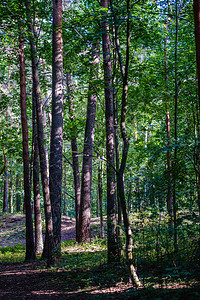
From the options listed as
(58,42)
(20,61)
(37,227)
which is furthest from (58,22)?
(37,227)

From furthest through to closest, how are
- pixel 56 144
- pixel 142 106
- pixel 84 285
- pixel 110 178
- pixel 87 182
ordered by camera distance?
pixel 87 182, pixel 142 106, pixel 56 144, pixel 110 178, pixel 84 285

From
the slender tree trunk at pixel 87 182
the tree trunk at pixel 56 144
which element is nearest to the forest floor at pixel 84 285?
the tree trunk at pixel 56 144

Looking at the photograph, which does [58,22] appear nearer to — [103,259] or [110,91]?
[110,91]

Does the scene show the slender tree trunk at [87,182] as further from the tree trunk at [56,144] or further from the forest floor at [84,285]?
the forest floor at [84,285]

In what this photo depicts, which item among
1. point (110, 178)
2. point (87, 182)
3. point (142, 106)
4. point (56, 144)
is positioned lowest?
point (87, 182)

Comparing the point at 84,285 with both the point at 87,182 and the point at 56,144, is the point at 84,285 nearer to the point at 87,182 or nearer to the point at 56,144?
the point at 56,144

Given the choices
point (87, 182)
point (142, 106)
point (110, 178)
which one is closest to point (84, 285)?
point (110, 178)

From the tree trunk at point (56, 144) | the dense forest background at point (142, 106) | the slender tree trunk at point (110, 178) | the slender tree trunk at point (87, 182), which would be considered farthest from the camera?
the slender tree trunk at point (87, 182)

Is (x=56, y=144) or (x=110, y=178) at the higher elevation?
(x=56, y=144)

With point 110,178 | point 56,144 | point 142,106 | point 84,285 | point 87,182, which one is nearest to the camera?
point 84,285

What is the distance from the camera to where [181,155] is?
5.96 metres

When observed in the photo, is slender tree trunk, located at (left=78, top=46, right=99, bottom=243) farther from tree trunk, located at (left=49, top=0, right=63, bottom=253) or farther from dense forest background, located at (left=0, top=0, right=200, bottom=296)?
tree trunk, located at (left=49, top=0, right=63, bottom=253)

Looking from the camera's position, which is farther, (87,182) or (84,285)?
(87,182)

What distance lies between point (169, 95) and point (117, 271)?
5.63 m
